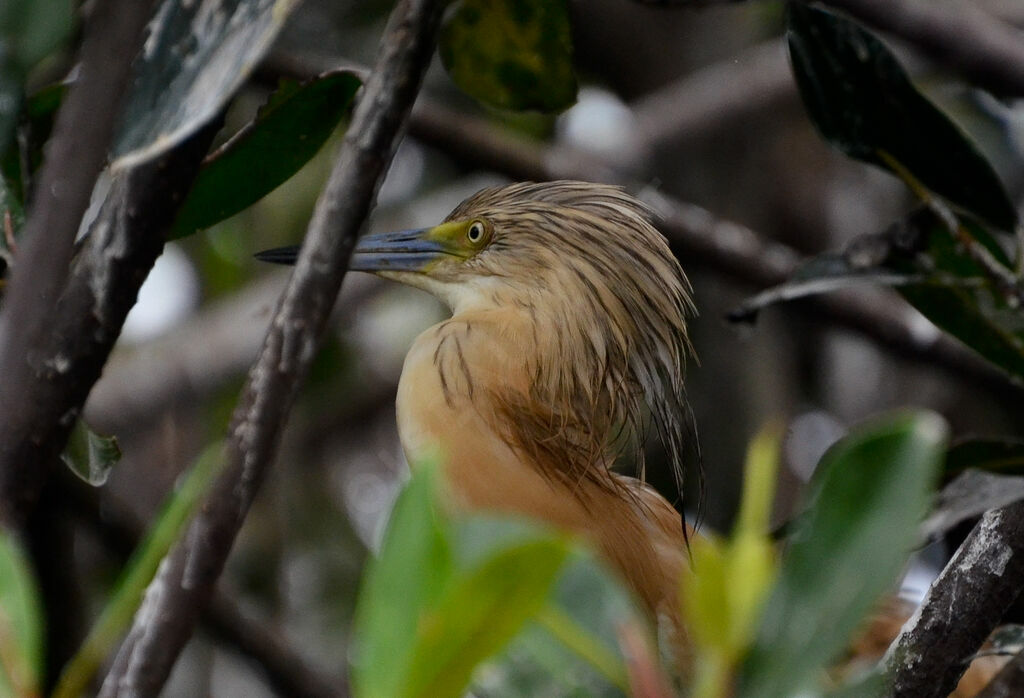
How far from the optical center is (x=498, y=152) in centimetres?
330

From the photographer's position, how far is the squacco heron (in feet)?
5.86

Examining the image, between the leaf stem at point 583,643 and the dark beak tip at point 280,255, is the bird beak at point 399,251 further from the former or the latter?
the leaf stem at point 583,643

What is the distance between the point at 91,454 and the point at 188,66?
479 mm

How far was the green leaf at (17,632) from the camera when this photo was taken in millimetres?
680

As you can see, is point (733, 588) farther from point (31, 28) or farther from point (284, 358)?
point (31, 28)

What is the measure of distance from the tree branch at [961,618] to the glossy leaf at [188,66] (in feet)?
2.65

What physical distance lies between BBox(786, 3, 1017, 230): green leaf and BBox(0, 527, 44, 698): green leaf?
118 cm

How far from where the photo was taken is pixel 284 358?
3.35 ft

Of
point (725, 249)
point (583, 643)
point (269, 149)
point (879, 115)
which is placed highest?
point (583, 643)

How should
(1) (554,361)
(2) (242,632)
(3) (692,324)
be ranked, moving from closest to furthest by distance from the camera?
(1) (554,361), (2) (242,632), (3) (692,324)

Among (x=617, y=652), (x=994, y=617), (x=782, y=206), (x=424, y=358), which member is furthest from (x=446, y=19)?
(x=782, y=206)

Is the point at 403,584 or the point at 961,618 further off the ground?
the point at 403,584

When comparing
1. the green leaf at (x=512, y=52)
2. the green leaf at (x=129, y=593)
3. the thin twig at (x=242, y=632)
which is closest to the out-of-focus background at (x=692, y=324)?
the thin twig at (x=242, y=632)

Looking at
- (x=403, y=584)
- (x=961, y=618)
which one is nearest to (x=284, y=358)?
(x=403, y=584)
